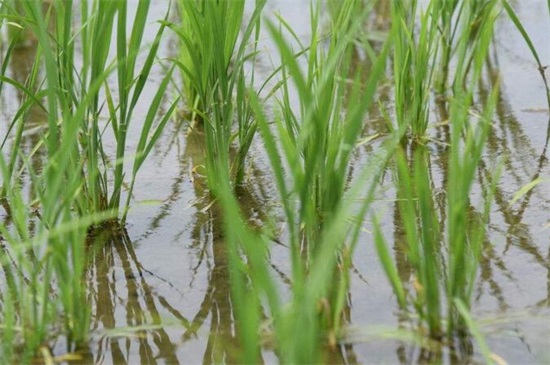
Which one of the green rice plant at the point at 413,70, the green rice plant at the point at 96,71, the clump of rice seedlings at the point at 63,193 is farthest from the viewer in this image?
the green rice plant at the point at 413,70

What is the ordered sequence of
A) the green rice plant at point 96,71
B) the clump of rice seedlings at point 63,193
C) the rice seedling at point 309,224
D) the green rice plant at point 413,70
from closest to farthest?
1. the rice seedling at point 309,224
2. the clump of rice seedlings at point 63,193
3. the green rice plant at point 96,71
4. the green rice plant at point 413,70

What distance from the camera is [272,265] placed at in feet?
6.91

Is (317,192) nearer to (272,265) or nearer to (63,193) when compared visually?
(272,265)

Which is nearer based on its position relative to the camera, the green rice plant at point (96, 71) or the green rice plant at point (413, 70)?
the green rice plant at point (96, 71)

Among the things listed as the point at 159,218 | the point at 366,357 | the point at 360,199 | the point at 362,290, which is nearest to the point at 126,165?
the point at 159,218

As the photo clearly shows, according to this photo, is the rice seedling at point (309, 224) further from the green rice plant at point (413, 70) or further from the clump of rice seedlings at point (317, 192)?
the green rice plant at point (413, 70)

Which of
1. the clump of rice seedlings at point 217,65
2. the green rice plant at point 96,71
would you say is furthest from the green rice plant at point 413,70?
the green rice plant at point 96,71

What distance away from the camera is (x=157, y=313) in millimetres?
1942

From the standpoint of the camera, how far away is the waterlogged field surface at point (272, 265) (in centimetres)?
177

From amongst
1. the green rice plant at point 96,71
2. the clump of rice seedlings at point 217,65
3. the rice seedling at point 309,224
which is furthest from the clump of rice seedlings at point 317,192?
the green rice plant at point 96,71

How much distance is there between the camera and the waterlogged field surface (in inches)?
69.7

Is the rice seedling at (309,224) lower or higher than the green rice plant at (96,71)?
lower

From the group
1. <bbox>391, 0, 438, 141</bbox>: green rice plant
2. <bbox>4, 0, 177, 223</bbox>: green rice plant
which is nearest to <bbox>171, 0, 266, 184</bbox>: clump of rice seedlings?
<bbox>4, 0, 177, 223</bbox>: green rice plant

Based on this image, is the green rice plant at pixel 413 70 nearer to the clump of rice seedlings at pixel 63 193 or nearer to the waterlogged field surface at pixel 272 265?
the waterlogged field surface at pixel 272 265
